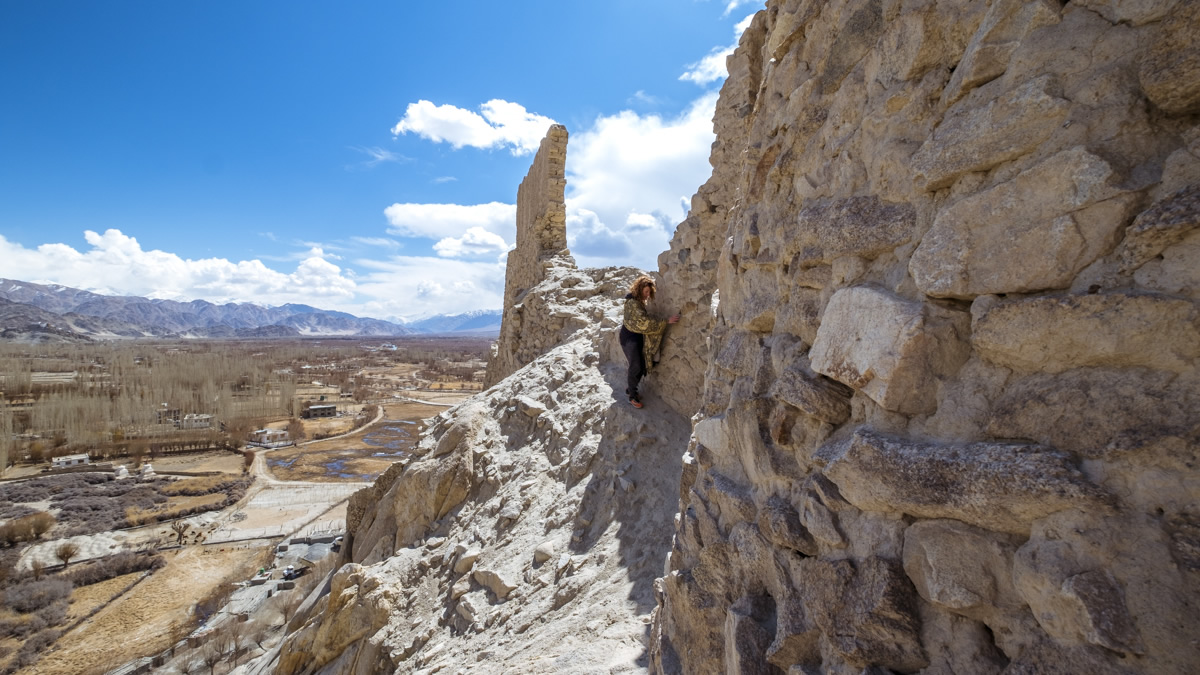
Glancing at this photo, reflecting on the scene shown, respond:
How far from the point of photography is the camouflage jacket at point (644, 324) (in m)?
5.33

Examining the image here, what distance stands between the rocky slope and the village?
1058 centimetres

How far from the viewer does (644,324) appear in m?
5.33

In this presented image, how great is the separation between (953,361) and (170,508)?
26.8 metres

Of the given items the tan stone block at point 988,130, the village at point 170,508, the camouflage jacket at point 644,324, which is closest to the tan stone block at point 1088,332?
the tan stone block at point 988,130

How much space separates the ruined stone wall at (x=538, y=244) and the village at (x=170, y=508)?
6390mm

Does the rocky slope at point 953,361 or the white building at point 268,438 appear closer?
the rocky slope at point 953,361

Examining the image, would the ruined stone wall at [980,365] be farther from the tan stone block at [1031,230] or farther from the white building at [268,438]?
the white building at [268,438]

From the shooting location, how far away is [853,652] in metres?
1.57

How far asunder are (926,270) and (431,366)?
80558 mm

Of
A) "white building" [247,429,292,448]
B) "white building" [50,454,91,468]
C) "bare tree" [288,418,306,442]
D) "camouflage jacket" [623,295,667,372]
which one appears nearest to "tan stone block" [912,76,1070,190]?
"camouflage jacket" [623,295,667,372]

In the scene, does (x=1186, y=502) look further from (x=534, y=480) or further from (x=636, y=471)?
(x=534, y=480)

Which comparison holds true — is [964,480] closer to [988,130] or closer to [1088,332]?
[1088,332]

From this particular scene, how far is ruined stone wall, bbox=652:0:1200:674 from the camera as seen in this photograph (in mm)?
1109

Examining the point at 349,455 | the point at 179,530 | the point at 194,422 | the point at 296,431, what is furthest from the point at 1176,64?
the point at 194,422
